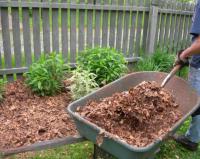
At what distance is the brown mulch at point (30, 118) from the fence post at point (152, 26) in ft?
8.20

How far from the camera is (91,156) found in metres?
3.29

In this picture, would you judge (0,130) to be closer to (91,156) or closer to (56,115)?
(56,115)

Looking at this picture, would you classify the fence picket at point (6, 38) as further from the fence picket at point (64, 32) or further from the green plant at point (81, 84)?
the green plant at point (81, 84)

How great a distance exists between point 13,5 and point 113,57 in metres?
1.76

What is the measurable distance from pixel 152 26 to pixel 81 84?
2646mm

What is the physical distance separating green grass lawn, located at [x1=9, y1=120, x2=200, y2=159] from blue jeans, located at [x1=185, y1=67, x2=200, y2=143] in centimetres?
20

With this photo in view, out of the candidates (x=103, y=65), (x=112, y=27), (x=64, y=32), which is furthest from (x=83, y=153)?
(x=112, y=27)

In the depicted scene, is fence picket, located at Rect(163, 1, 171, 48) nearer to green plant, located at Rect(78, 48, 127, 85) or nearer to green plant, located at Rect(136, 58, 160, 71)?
green plant, located at Rect(136, 58, 160, 71)

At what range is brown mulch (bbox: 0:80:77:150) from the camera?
336 cm

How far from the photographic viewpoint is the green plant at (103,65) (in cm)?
439

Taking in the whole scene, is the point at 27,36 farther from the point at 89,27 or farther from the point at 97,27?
the point at 97,27

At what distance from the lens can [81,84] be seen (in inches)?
160

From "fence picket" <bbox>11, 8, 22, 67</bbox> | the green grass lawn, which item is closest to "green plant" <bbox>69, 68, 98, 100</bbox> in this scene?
the green grass lawn

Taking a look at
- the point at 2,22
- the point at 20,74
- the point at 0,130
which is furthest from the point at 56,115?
the point at 2,22
